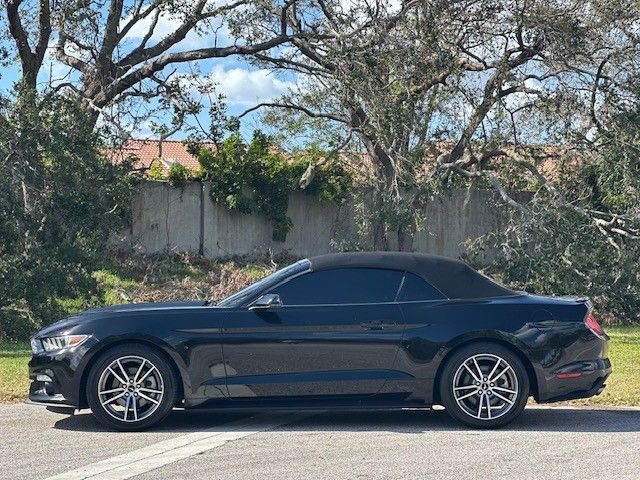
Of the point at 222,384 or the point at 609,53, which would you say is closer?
the point at 222,384

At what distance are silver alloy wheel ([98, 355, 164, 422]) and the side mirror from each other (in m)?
0.97

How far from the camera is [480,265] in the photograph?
21562mm

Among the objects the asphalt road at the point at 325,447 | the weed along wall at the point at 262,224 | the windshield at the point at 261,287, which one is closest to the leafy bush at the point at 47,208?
the weed along wall at the point at 262,224

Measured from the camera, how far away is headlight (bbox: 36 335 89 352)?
8305 mm

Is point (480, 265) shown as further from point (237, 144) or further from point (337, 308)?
point (337, 308)

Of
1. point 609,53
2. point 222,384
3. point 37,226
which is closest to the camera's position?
point 222,384

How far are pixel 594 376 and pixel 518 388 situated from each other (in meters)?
0.70

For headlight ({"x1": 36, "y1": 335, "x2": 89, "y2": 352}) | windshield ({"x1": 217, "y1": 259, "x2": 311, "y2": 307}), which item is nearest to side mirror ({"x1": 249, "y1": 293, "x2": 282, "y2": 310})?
windshield ({"x1": 217, "y1": 259, "x2": 311, "y2": 307})

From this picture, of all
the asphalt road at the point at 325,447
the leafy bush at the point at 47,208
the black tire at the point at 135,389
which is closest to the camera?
the asphalt road at the point at 325,447

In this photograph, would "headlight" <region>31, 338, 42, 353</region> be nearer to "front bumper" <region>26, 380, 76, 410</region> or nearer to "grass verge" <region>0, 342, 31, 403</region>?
"front bumper" <region>26, 380, 76, 410</region>

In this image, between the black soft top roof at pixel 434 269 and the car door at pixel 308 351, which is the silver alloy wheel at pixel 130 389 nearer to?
the car door at pixel 308 351

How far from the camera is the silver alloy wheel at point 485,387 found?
8.30 metres

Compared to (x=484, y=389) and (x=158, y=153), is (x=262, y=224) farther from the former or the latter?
(x=484, y=389)

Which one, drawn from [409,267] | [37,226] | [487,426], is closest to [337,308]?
[409,267]
